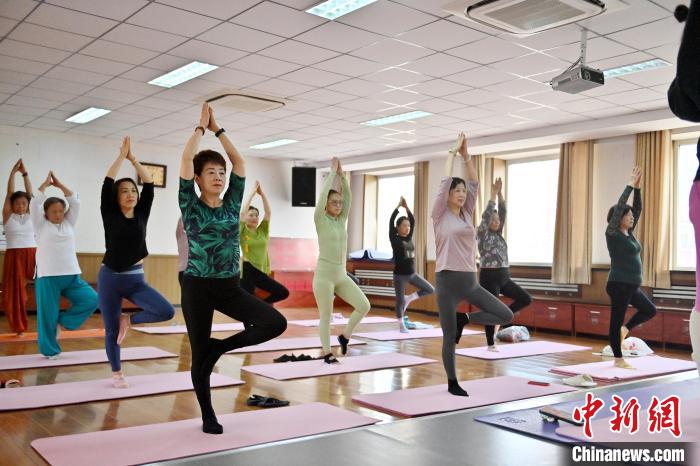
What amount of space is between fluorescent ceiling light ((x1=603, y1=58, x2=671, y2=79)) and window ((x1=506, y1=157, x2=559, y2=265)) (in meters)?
3.35

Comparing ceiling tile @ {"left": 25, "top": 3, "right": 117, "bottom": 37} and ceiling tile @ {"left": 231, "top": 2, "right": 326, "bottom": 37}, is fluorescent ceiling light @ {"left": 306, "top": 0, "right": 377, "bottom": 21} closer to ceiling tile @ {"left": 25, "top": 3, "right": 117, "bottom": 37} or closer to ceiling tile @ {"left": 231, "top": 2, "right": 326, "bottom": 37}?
ceiling tile @ {"left": 231, "top": 2, "right": 326, "bottom": 37}

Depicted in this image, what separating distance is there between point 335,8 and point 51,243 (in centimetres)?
279

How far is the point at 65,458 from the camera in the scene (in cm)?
256

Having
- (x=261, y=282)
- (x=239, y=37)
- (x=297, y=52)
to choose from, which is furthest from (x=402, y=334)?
(x=239, y=37)

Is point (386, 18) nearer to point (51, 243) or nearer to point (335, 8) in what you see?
point (335, 8)

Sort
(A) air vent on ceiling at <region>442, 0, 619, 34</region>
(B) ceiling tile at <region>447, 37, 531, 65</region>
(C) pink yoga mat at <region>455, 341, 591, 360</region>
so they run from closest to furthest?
(A) air vent on ceiling at <region>442, 0, 619, 34</region>
(B) ceiling tile at <region>447, 37, 531, 65</region>
(C) pink yoga mat at <region>455, 341, 591, 360</region>

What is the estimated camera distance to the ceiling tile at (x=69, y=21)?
4.71 m

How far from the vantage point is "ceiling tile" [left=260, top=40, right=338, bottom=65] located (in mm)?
5348

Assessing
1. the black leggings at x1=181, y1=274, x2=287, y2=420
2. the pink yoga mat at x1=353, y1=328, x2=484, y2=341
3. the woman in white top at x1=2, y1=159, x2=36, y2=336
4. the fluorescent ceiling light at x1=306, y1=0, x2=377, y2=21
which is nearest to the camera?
the black leggings at x1=181, y1=274, x2=287, y2=420

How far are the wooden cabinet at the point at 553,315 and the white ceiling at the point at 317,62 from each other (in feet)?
7.58

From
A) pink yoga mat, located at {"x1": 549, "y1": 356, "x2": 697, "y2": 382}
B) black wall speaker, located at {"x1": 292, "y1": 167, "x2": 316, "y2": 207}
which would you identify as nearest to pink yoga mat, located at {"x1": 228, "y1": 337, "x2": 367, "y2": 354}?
pink yoga mat, located at {"x1": 549, "y1": 356, "x2": 697, "y2": 382}

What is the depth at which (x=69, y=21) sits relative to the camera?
4.89 meters

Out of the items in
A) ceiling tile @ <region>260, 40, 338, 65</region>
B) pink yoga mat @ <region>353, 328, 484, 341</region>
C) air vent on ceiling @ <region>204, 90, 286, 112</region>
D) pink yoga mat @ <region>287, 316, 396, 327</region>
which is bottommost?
pink yoga mat @ <region>287, 316, 396, 327</region>

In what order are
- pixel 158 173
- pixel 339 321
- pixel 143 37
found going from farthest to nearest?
pixel 158 173
pixel 339 321
pixel 143 37
